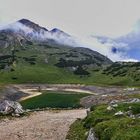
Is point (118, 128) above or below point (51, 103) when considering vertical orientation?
above

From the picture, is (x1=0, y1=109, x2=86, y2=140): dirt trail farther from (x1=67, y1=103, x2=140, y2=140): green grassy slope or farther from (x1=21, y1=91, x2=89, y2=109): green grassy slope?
(x1=21, y1=91, x2=89, y2=109): green grassy slope

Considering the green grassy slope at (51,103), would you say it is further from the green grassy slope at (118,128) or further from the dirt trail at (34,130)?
the green grassy slope at (118,128)

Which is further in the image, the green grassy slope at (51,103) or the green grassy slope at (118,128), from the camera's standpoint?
the green grassy slope at (51,103)

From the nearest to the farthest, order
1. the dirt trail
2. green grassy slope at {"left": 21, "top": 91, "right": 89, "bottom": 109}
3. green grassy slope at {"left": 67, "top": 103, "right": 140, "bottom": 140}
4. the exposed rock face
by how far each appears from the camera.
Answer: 1. green grassy slope at {"left": 67, "top": 103, "right": 140, "bottom": 140}
2. the dirt trail
3. the exposed rock face
4. green grassy slope at {"left": 21, "top": 91, "right": 89, "bottom": 109}

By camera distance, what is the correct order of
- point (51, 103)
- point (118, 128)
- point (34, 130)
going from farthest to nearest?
point (51, 103) < point (34, 130) < point (118, 128)

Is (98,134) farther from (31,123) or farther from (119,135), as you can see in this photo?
(31,123)

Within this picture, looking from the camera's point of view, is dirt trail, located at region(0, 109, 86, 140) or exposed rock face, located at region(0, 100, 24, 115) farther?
exposed rock face, located at region(0, 100, 24, 115)

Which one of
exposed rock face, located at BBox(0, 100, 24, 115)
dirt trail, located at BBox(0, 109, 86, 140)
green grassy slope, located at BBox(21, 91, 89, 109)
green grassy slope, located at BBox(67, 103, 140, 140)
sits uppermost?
green grassy slope, located at BBox(67, 103, 140, 140)

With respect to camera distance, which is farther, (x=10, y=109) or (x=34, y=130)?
(x=10, y=109)

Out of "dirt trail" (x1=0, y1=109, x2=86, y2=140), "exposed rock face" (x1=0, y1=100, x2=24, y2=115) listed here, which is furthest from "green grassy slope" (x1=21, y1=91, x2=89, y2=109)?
"dirt trail" (x1=0, y1=109, x2=86, y2=140)

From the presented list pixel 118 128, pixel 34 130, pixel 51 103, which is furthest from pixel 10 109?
pixel 51 103

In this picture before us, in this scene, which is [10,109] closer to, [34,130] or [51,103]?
[34,130]

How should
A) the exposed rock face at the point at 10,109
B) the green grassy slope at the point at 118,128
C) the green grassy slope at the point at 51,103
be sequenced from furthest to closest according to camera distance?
the green grassy slope at the point at 51,103
the exposed rock face at the point at 10,109
the green grassy slope at the point at 118,128

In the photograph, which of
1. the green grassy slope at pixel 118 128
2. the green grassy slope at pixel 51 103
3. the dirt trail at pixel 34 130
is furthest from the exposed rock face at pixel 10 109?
the green grassy slope at pixel 51 103
